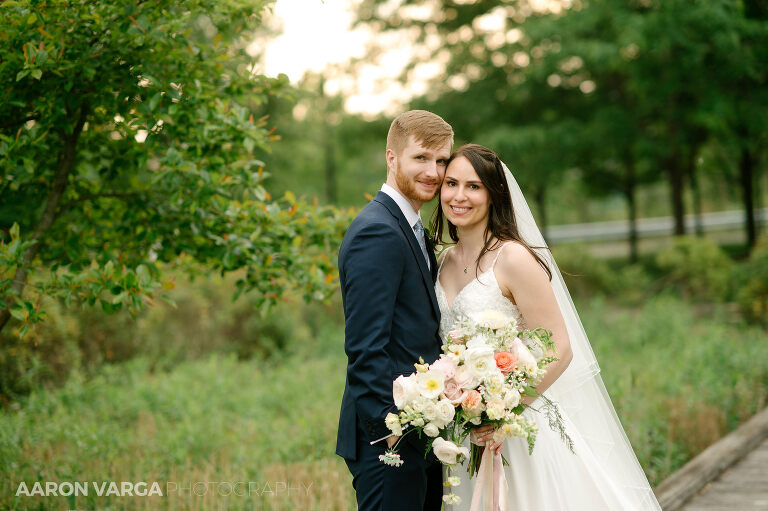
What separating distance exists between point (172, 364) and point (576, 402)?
7.63m

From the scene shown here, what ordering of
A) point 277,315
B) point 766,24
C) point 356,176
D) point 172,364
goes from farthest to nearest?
point 356,176 < point 766,24 < point 277,315 < point 172,364

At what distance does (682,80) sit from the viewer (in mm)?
16141

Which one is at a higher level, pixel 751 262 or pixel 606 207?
pixel 606 207

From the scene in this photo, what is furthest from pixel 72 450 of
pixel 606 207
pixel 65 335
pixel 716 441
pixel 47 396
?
pixel 606 207

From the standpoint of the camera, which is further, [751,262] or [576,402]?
[751,262]

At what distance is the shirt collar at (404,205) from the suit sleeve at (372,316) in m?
0.27

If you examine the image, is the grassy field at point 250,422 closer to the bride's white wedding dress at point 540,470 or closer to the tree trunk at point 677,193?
the bride's white wedding dress at point 540,470

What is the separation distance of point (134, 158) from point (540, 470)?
3.27 meters

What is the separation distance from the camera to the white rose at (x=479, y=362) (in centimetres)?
261

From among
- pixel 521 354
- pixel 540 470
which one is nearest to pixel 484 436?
pixel 521 354

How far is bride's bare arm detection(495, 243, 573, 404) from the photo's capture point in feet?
10.3

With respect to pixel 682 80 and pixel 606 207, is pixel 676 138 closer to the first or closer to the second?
pixel 682 80

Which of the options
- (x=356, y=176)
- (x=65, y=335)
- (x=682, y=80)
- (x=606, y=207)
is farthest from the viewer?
(x=606, y=207)

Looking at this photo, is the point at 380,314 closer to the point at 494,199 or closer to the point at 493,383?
the point at 493,383
